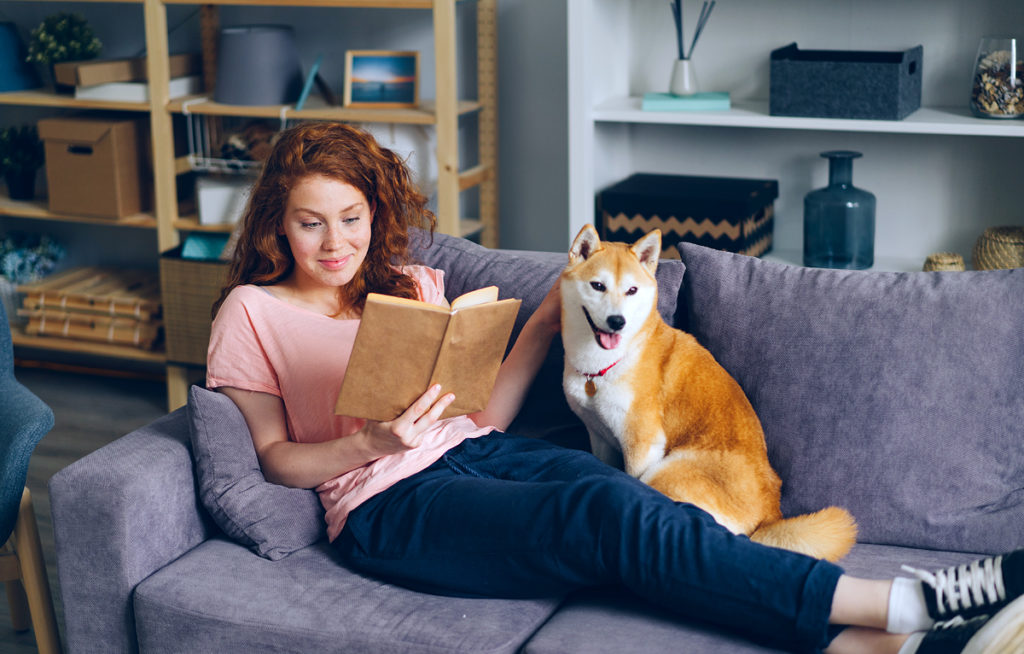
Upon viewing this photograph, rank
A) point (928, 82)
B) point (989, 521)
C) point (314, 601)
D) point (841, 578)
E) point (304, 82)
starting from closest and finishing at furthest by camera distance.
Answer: point (841, 578) < point (314, 601) < point (989, 521) < point (928, 82) < point (304, 82)

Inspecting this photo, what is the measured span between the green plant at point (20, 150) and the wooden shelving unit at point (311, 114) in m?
0.12

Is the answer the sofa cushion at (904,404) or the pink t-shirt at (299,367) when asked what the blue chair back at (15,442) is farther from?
the sofa cushion at (904,404)

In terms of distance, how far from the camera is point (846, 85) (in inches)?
93.0

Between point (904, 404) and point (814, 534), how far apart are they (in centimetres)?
27

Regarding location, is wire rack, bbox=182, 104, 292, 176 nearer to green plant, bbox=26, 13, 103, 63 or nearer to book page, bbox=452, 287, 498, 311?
green plant, bbox=26, 13, 103, 63

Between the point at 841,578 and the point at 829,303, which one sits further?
the point at 829,303

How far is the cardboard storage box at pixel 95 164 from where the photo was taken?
10.1 ft

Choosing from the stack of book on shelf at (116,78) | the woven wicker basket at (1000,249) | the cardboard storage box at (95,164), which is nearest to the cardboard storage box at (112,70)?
the stack of book on shelf at (116,78)

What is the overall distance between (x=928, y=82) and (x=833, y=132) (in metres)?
0.25

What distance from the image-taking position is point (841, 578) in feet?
4.21

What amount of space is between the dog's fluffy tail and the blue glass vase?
1.14m

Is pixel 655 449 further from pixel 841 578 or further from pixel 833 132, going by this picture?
pixel 833 132

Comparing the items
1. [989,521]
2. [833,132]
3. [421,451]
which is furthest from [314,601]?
[833,132]

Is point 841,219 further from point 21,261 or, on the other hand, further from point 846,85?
point 21,261
